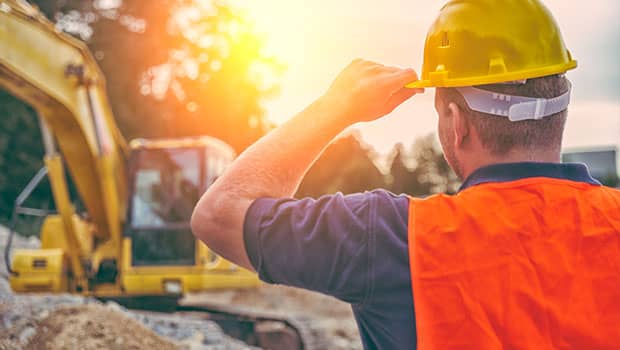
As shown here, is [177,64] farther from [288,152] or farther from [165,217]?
[288,152]

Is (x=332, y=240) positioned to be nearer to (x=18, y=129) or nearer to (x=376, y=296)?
(x=376, y=296)

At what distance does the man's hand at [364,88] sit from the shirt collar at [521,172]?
0.24 meters

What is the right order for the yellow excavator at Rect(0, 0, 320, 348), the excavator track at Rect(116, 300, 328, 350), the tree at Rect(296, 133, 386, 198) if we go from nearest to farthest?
the yellow excavator at Rect(0, 0, 320, 348) < the excavator track at Rect(116, 300, 328, 350) < the tree at Rect(296, 133, 386, 198)

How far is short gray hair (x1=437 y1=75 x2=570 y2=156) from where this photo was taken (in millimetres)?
1516

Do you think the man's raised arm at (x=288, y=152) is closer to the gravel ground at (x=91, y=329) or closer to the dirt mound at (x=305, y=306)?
the gravel ground at (x=91, y=329)

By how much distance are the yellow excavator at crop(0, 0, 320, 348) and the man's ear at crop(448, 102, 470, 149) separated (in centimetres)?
698

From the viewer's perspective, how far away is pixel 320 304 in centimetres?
1491

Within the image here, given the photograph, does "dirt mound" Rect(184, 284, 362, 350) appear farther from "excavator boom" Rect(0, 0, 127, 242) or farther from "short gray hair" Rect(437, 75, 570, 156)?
"short gray hair" Rect(437, 75, 570, 156)

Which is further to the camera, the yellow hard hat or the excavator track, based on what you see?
the excavator track

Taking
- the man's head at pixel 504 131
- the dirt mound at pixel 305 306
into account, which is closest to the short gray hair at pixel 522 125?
the man's head at pixel 504 131

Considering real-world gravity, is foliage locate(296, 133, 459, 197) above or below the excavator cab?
below

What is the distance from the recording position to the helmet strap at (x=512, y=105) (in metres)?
1.50

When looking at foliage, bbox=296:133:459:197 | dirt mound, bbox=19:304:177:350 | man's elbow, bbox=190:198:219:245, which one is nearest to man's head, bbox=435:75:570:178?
man's elbow, bbox=190:198:219:245

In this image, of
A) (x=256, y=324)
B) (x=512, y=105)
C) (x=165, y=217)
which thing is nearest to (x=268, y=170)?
(x=512, y=105)
